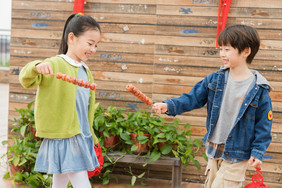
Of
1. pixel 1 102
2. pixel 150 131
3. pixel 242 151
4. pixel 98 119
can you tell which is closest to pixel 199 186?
pixel 150 131

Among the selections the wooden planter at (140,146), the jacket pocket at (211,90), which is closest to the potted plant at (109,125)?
the wooden planter at (140,146)

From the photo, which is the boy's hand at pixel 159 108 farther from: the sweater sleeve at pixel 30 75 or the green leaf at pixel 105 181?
the green leaf at pixel 105 181

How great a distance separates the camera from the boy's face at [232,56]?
2.36 meters

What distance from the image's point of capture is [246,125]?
2.31 metres

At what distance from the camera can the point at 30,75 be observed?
2027mm

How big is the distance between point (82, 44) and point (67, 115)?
0.51m

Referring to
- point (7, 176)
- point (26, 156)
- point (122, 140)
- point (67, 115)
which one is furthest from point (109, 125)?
point (67, 115)

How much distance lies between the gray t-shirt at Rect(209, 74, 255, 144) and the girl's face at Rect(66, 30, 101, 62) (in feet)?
3.26

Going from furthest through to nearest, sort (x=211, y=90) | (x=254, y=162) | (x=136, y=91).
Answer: (x=211, y=90) → (x=254, y=162) → (x=136, y=91)

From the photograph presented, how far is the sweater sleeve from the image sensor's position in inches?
79.2

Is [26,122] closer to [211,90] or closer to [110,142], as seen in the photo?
[110,142]

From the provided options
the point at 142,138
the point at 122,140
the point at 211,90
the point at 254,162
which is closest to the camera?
the point at 254,162

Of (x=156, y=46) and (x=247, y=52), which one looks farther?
(x=156, y=46)

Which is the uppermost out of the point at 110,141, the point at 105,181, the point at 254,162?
the point at 254,162
